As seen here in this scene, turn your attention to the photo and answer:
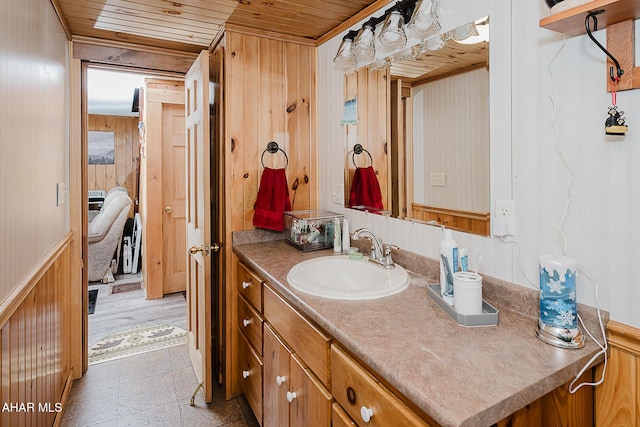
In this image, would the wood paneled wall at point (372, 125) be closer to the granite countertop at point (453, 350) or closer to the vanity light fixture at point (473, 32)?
the vanity light fixture at point (473, 32)

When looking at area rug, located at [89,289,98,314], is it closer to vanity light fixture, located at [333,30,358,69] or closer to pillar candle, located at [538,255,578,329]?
vanity light fixture, located at [333,30,358,69]

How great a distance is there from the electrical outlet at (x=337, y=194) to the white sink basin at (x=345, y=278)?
43 cm

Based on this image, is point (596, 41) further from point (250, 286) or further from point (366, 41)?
point (250, 286)

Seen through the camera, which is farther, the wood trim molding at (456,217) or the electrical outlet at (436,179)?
the electrical outlet at (436,179)

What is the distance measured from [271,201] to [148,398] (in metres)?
1.37

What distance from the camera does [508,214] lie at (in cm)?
121

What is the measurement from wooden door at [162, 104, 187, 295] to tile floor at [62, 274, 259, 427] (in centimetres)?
136

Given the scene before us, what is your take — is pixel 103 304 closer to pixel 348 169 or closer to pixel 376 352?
pixel 348 169

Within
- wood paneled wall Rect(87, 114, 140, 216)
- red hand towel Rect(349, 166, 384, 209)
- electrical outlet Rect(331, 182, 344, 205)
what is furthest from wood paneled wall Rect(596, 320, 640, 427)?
wood paneled wall Rect(87, 114, 140, 216)

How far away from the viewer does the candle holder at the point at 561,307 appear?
0.94 meters

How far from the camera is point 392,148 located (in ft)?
5.80

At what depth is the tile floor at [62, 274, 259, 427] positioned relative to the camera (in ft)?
6.46

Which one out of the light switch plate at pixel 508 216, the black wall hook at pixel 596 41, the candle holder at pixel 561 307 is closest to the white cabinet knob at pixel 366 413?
the candle holder at pixel 561 307

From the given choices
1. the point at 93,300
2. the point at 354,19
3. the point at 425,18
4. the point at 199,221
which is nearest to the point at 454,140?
the point at 425,18
